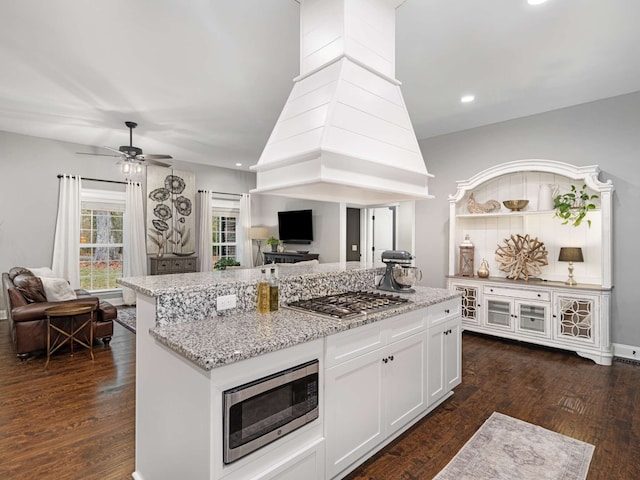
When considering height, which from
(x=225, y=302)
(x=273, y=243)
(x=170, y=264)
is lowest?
(x=170, y=264)

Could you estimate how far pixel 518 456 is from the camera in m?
2.09

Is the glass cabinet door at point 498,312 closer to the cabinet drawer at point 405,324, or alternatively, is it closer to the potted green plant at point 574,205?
the potted green plant at point 574,205

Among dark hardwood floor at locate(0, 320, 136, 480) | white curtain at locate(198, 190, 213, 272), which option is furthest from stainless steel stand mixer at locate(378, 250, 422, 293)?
white curtain at locate(198, 190, 213, 272)

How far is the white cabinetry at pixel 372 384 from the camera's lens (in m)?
1.78

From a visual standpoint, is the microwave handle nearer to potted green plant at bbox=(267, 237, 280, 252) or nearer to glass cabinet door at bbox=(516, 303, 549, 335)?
glass cabinet door at bbox=(516, 303, 549, 335)

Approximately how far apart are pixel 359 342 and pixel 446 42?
254 cm

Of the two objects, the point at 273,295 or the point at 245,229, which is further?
the point at 245,229

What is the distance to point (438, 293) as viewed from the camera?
278cm

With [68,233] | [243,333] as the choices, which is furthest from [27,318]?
[243,333]

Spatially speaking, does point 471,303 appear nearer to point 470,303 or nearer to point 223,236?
point 470,303

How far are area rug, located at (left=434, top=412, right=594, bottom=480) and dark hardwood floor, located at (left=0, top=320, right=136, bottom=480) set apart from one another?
2.02 meters

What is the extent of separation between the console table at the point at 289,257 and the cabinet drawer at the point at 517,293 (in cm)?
377

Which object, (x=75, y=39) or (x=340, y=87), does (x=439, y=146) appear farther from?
(x=75, y=39)

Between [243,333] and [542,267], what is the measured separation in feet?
13.9
